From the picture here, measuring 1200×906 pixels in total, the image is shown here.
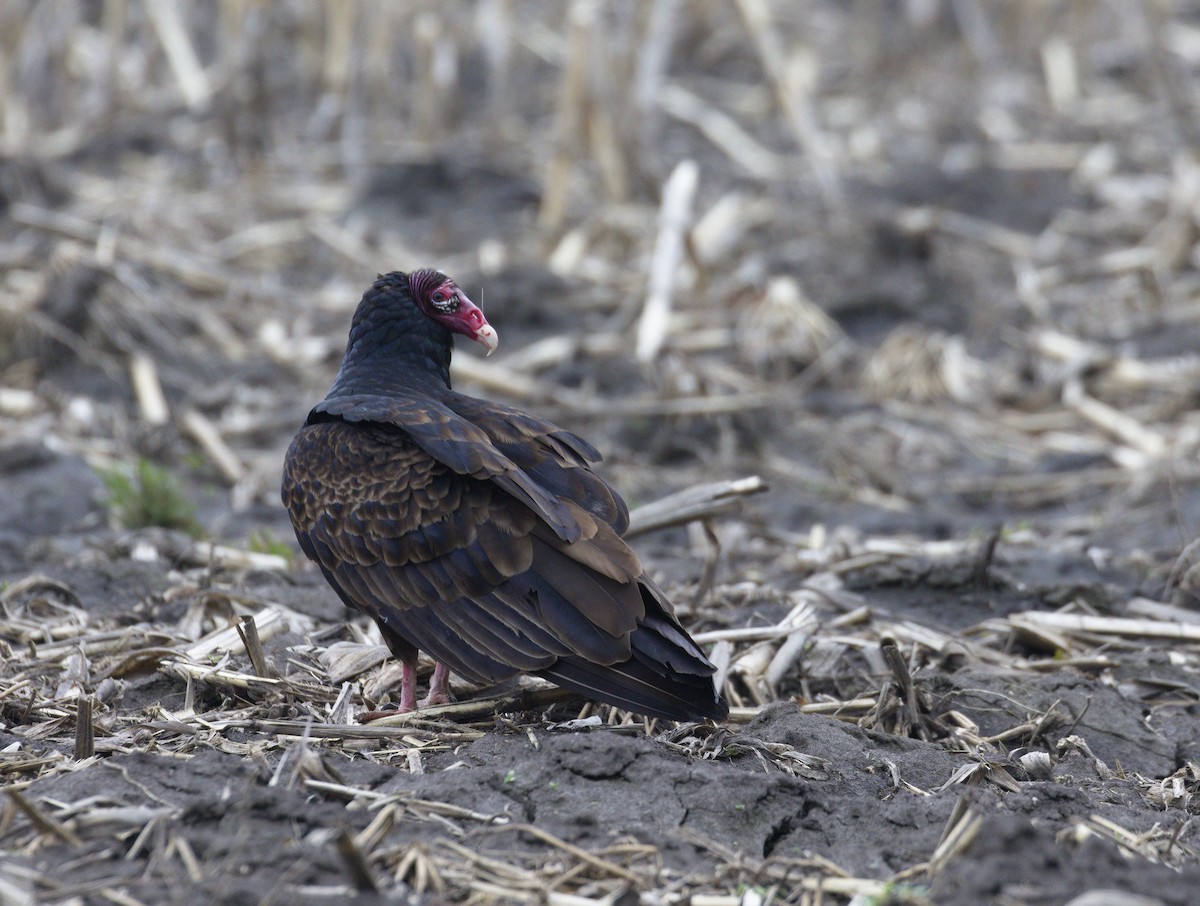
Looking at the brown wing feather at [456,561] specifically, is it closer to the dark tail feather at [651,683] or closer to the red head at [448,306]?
the dark tail feather at [651,683]

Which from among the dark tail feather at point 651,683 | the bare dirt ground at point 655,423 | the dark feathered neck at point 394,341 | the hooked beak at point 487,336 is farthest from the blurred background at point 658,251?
Result: the dark tail feather at point 651,683

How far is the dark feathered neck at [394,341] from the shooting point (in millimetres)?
4957

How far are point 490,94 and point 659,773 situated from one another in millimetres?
11392

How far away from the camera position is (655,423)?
828 centimetres

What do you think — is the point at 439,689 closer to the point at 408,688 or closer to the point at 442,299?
the point at 408,688

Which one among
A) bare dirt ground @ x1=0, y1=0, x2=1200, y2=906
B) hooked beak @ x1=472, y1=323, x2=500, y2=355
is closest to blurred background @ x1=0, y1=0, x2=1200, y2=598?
bare dirt ground @ x1=0, y1=0, x2=1200, y2=906

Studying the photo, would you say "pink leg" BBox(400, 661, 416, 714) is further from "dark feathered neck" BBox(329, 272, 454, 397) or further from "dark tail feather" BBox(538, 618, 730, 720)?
"dark feathered neck" BBox(329, 272, 454, 397)

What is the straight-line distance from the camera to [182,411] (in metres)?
8.14

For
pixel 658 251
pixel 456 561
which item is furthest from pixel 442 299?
pixel 658 251

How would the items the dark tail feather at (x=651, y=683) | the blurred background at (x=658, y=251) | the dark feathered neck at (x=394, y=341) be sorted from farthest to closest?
the blurred background at (x=658, y=251), the dark feathered neck at (x=394, y=341), the dark tail feather at (x=651, y=683)

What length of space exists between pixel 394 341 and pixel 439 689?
4.18 feet

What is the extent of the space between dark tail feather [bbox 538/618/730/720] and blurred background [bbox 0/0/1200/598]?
146cm

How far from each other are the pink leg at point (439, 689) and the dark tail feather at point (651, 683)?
0.57 meters

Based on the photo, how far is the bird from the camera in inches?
160
